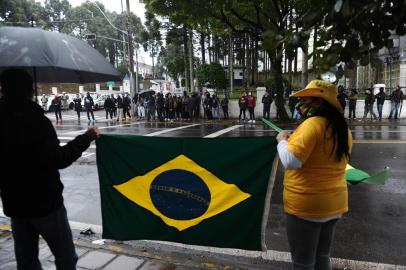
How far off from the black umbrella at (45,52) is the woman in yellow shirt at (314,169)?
214cm

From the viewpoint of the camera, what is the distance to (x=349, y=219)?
5.45m

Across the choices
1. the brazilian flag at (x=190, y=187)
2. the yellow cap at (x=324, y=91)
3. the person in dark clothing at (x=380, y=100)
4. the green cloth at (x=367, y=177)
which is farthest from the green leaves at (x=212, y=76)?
the yellow cap at (x=324, y=91)

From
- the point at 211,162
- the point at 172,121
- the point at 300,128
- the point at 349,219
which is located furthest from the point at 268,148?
the point at 172,121

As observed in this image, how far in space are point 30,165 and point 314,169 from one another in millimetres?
1839

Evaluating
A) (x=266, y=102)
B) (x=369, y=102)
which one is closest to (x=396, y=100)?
(x=369, y=102)

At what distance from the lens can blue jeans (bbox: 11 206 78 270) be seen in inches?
106

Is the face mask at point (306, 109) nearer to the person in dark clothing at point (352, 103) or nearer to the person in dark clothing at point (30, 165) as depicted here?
the person in dark clothing at point (30, 165)

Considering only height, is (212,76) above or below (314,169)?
above

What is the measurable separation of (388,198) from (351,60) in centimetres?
478

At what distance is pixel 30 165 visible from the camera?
8.50 feet

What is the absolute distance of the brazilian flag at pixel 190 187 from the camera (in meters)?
3.72

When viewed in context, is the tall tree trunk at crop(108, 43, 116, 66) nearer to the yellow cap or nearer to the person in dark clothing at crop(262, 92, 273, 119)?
the person in dark clothing at crop(262, 92, 273, 119)

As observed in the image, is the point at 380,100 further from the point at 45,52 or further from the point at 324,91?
the point at 45,52

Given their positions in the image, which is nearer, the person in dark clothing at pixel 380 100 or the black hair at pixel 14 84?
the black hair at pixel 14 84
